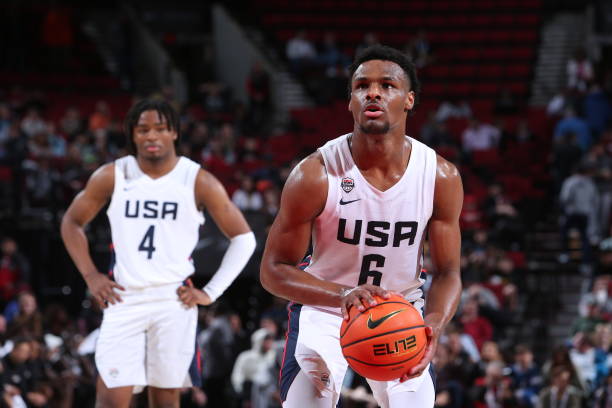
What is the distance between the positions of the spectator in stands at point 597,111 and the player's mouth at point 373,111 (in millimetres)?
13183

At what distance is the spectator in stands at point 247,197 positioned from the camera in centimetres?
1390

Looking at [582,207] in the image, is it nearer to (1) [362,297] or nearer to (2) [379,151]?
(2) [379,151]

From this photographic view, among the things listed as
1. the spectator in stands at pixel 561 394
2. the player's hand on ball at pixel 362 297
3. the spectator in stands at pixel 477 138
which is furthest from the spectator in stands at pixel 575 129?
the player's hand on ball at pixel 362 297

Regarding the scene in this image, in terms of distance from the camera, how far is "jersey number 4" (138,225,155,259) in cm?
615

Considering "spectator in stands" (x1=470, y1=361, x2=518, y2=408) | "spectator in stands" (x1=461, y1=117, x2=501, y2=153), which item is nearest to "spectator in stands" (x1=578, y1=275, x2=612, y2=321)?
"spectator in stands" (x1=470, y1=361, x2=518, y2=408)

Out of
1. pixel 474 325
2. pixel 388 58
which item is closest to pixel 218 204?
pixel 388 58

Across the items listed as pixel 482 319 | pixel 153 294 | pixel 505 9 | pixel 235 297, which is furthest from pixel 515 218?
pixel 153 294

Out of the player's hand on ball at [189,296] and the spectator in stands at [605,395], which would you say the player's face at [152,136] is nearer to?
the player's hand on ball at [189,296]

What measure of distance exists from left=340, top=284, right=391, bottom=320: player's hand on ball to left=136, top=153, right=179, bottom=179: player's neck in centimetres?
233

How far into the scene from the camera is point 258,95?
19.0 meters

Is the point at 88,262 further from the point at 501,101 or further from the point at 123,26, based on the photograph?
the point at 123,26

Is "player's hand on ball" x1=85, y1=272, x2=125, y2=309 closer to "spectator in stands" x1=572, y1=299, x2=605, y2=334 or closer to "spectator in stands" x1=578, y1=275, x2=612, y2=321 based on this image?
"spectator in stands" x1=572, y1=299, x2=605, y2=334

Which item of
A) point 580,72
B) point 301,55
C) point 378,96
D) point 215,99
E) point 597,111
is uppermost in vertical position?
point 301,55

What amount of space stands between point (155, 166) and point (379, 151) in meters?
2.05
